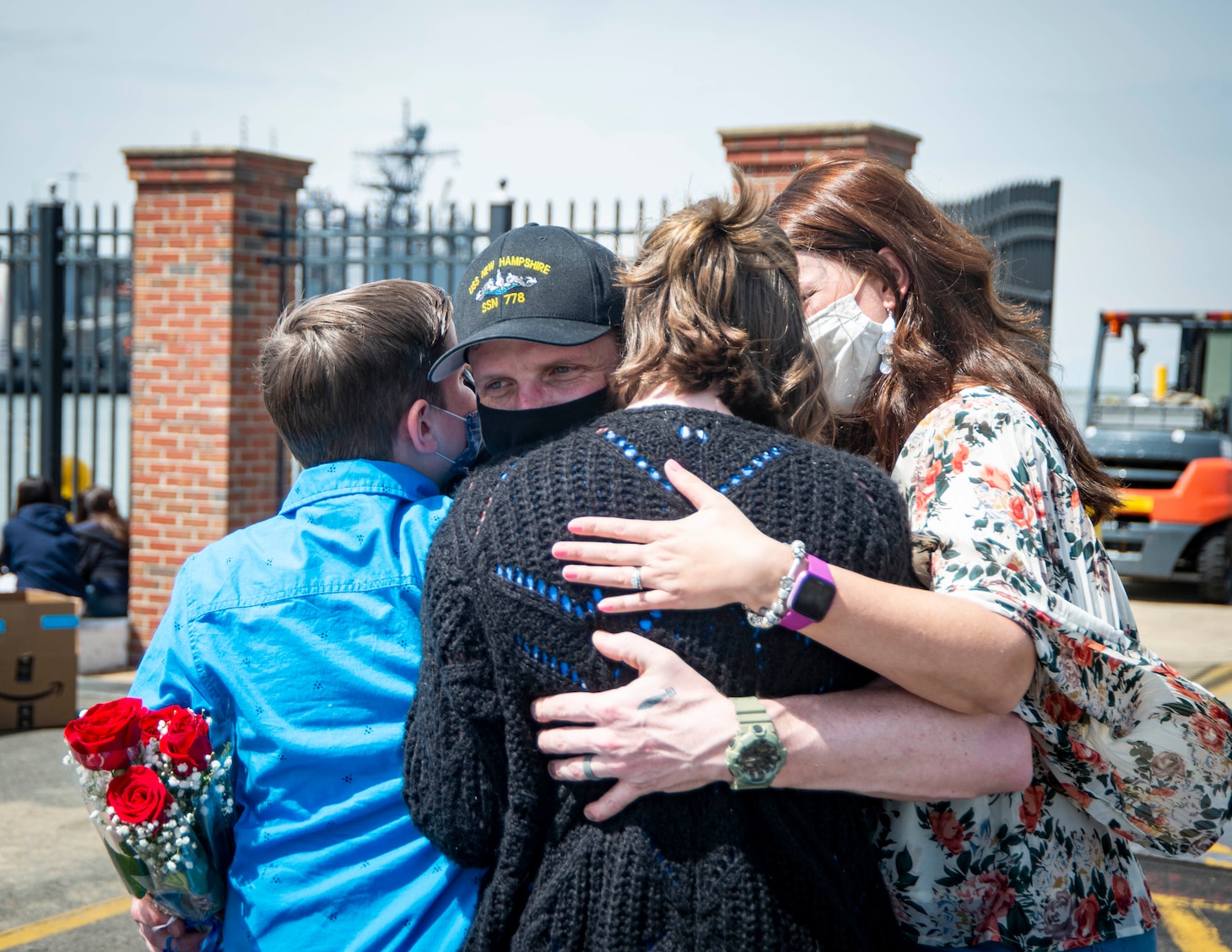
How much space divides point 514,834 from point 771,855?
0.33 m

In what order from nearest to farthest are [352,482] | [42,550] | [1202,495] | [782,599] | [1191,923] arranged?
[782,599] < [352,482] < [1191,923] < [42,550] < [1202,495]

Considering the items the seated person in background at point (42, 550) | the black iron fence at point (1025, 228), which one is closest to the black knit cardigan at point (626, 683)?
the black iron fence at point (1025, 228)

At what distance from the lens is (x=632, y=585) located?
131 cm

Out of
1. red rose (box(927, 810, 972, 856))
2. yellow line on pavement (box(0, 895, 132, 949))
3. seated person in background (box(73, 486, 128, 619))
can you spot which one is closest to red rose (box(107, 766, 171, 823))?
red rose (box(927, 810, 972, 856))

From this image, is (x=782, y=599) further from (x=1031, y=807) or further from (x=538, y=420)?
(x=1031, y=807)

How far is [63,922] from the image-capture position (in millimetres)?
4051

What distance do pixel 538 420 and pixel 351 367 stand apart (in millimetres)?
386

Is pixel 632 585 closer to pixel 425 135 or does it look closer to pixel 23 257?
pixel 23 257

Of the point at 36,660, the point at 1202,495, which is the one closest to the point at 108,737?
the point at 36,660

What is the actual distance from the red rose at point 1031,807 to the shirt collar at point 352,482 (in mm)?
1055

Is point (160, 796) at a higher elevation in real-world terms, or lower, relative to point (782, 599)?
lower

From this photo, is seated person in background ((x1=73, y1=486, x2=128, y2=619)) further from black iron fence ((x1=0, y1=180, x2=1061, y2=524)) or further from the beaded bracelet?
the beaded bracelet

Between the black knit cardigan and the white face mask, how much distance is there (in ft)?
1.73

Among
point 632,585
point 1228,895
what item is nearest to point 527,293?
point 632,585
